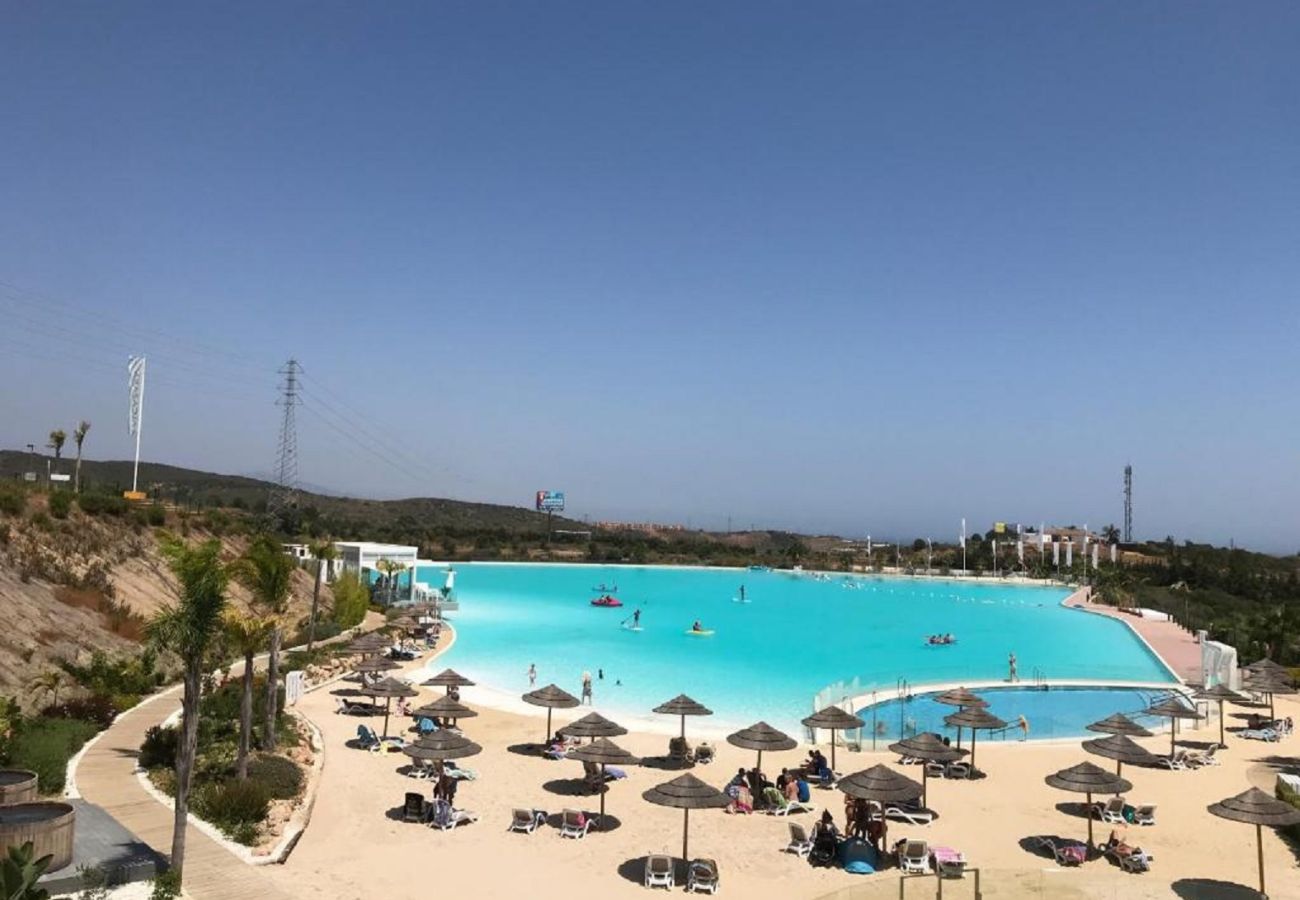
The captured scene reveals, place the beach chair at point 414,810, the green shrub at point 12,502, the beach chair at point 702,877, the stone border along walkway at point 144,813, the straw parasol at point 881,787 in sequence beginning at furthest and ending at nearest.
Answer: the green shrub at point 12,502
the beach chair at point 414,810
the straw parasol at point 881,787
the beach chair at point 702,877
the stone border along walkway at point 144,813

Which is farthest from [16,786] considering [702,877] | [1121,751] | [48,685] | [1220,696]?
[1220,696]

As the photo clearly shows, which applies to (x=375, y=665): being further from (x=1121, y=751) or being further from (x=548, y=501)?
(x=548, y=501)

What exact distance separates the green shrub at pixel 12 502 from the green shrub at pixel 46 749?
14098 millimetres

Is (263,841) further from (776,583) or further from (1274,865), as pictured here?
(776,583)

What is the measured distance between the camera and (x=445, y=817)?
1430 cm

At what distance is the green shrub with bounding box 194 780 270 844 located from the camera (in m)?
13.1

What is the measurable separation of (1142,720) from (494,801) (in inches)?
697

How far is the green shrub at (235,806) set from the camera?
1310 centimetres

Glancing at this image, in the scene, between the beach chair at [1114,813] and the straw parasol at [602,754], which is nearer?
the straw parasol at [602,754]

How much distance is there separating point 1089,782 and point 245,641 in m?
13.7

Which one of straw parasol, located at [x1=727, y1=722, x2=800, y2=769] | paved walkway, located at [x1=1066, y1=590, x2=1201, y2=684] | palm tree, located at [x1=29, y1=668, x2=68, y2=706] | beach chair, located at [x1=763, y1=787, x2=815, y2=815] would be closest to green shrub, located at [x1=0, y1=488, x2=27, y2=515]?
palm tree, located at [x1=29, y1=668, x2=68, y2=706]

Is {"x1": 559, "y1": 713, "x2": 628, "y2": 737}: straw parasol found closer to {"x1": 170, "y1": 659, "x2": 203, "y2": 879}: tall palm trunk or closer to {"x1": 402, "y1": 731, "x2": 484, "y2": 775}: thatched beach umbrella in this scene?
{"x1": 402, "y1": 731, "x2": 484, "y2": 775}: thatched beach umbrella

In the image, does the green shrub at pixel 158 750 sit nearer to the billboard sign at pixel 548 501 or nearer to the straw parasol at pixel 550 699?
the straw parasol at pixel 550 699

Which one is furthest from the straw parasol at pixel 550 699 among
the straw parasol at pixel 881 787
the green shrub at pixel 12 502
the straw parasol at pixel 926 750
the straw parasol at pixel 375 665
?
the green shrub at pixel 12 502
